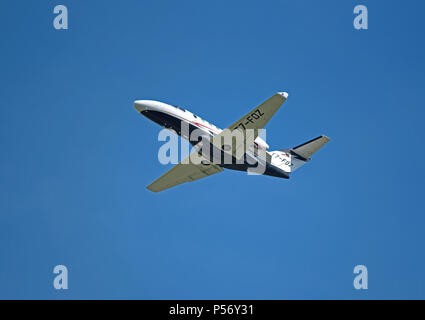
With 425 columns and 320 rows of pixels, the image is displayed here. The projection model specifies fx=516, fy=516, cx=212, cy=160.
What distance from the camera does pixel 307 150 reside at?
50406 mm

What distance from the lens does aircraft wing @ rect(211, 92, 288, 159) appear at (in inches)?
1612

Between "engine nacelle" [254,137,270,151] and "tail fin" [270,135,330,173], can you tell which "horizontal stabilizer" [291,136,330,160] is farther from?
"engine nacelle" [254,137,270,151]

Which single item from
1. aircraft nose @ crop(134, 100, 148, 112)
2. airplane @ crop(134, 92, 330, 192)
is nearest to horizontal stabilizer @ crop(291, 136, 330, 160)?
airplane @ crop(134, 92, 330, 192)

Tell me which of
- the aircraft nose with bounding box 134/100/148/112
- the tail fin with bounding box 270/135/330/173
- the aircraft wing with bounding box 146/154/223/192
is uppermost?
the aircraft nose with bounding box 134/100/148/112

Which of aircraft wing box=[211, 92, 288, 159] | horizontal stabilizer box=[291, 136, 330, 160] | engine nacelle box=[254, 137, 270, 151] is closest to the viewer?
aircraft wing box=[211, 92, 288, 159]

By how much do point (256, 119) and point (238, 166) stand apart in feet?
20.5

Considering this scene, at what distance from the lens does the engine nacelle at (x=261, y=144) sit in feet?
154

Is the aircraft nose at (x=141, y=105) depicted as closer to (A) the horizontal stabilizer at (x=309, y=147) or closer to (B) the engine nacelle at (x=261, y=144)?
(B) the engine nacelle at (x=261, y=144)

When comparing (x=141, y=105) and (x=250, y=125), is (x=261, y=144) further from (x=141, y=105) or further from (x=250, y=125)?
(x=141, y=105)

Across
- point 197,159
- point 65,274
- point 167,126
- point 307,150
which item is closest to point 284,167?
point 307,150

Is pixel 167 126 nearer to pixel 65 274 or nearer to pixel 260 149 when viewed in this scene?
pixel 260 149

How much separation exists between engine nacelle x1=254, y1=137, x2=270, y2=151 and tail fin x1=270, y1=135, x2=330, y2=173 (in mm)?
2375

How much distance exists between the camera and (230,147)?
44.5m

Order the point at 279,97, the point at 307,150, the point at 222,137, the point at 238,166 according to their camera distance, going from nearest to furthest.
Answer: 1. the point at 279,97
2. the point at 222,137
3. the point at 238,166
4. the point at 307,150
